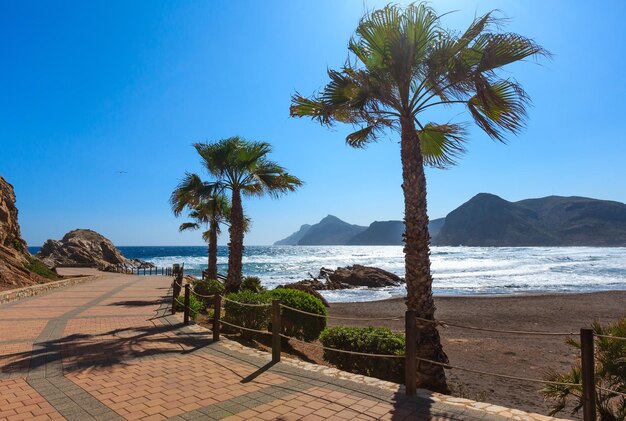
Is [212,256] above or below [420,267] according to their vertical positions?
below

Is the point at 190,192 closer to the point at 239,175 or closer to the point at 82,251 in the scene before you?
the point at 239,175

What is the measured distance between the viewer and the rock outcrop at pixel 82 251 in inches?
2181

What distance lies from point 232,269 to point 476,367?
9.16 metres

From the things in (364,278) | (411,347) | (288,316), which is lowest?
(364,278)

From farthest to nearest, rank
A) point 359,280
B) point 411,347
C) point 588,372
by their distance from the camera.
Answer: point 359,280
point 411,347
point 588,372

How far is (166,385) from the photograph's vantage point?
533 cm

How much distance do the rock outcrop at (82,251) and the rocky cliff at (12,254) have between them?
2784 cm

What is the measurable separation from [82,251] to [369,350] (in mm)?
63207

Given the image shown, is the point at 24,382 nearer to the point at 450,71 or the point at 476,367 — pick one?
the point at 450,71

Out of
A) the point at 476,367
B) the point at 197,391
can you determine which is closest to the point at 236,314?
the point at 197,391

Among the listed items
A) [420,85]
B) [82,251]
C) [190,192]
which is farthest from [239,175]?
[82,251]

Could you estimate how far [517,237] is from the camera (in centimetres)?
19088

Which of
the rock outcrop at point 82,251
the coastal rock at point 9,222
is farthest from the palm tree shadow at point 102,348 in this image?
the rock outcrop at point 82,251

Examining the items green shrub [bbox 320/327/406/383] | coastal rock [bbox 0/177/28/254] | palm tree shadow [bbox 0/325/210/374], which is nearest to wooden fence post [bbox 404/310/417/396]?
green shrub [bbox 320/327/406/383]
